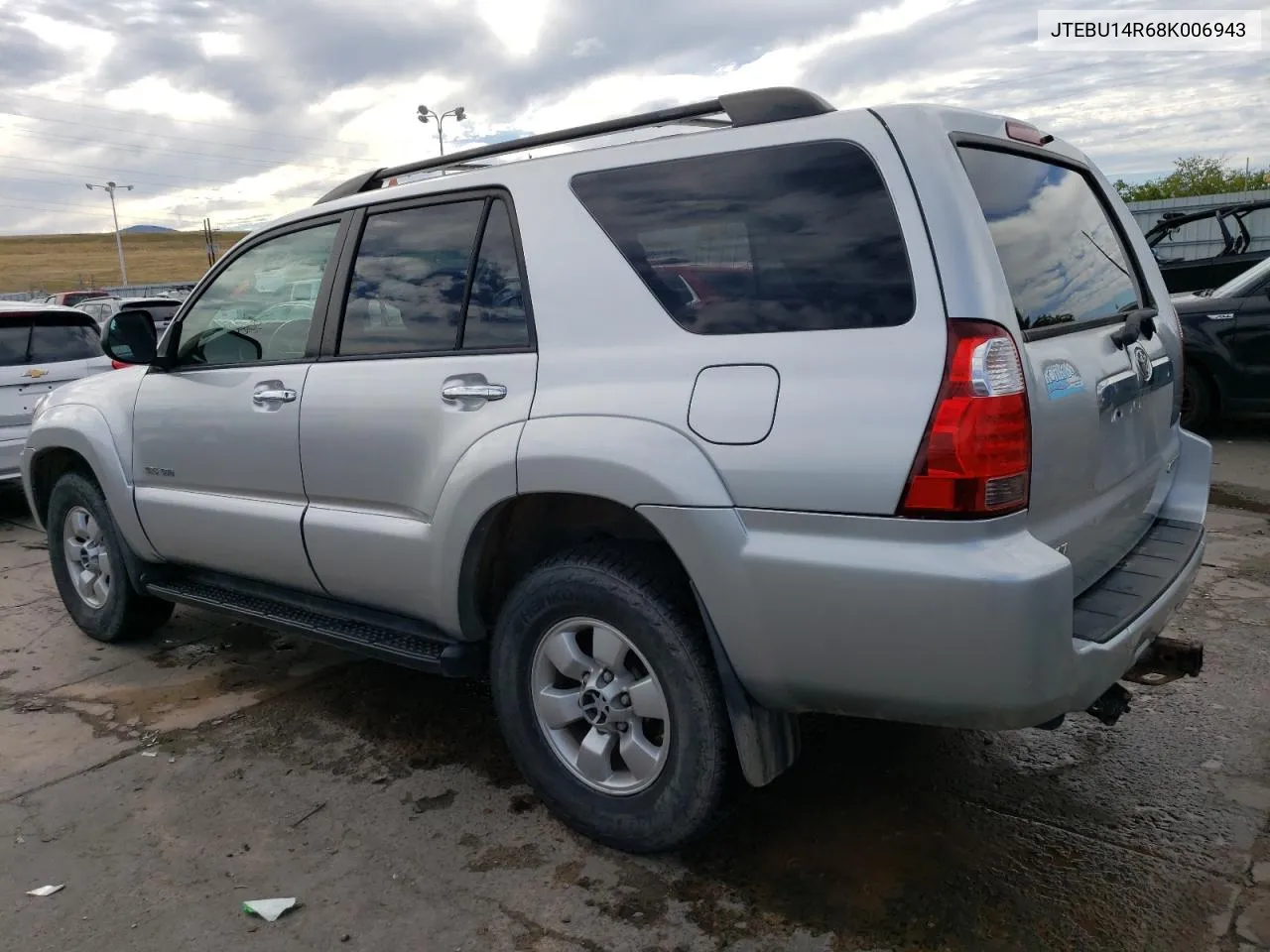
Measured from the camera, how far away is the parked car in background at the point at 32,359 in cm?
767

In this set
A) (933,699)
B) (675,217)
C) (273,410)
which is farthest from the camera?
(273,410)

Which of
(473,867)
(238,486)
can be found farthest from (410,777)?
(238,486)

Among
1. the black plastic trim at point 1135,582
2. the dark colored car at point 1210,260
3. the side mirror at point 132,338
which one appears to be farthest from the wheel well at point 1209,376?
the side mirror at point 132,338

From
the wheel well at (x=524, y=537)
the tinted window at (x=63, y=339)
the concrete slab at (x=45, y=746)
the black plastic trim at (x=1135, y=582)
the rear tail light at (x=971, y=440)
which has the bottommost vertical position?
the concrete slab at (x=45, y=746)

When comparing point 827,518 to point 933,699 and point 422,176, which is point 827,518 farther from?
Answer: point 422,176

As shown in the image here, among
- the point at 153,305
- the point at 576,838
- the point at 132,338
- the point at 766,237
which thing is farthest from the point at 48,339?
the point at 153,305

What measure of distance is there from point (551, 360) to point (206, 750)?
2036 mm

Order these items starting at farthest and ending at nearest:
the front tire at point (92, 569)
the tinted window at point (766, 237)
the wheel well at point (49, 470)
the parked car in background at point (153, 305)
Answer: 1. the parked car in background at point (153, 305)
2. the wheel well at point (49, 470)
3. the front tire at point (92, 569)
4. the tinted window at point (766, 237)

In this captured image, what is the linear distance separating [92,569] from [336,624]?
6.53 feet

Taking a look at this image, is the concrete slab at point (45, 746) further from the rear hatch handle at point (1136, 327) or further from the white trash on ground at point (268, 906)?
the rear hatch handle at point (1136, 327)

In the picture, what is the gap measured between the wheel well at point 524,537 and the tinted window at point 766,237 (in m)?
0.61

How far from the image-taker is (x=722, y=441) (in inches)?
98.3

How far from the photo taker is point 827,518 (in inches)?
92.9

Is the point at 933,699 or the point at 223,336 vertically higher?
the point at 223,336
